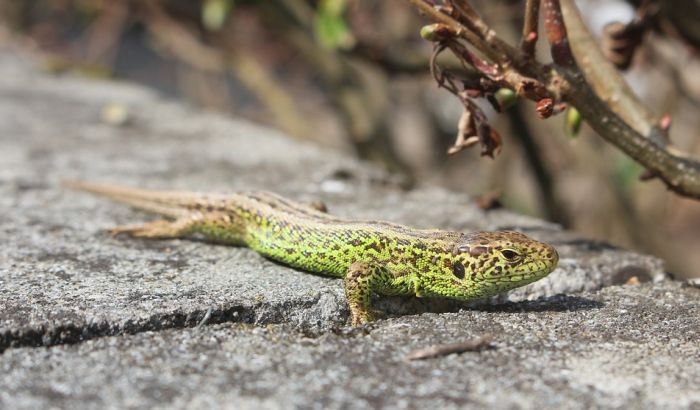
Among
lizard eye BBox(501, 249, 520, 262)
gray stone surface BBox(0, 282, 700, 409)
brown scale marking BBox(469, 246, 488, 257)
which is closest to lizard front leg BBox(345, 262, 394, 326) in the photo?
gray stone surface BBox(0, 282, 700, 409)

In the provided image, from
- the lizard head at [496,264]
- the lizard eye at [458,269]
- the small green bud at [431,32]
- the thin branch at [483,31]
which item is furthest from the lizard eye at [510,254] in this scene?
the small green bud at [431,32]

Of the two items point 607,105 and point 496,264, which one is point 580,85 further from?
point 496,264

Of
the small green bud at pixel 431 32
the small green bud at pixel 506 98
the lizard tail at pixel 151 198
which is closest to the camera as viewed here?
the small green bud at pixel 431 32

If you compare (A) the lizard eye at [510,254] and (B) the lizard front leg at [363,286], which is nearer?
(B) the lizard front leg at [363,286]

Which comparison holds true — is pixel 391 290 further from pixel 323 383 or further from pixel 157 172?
pixel 157 172

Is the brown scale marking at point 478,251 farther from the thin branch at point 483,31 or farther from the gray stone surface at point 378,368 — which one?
the thin branch at point 483,31

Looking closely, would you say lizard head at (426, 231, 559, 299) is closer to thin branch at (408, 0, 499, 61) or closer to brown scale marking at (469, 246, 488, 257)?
brown scale marking at (469, 246, 488, 257)
